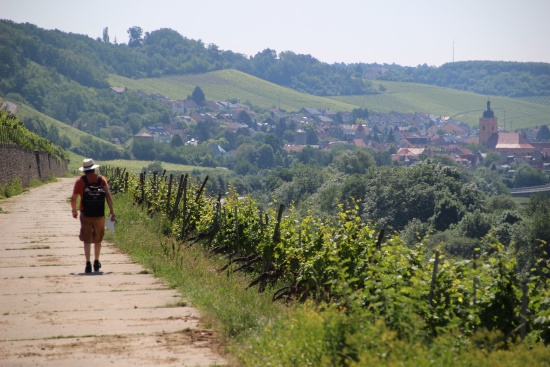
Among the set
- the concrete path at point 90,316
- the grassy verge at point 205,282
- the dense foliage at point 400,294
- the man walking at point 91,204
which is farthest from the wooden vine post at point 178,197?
the man walking at point 91,204

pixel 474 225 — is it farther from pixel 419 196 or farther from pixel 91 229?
pixel 91 229

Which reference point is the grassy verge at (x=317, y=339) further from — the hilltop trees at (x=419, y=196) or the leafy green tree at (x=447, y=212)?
the leafy green tree at (x=447, y=212)

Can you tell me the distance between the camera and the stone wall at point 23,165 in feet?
93.4

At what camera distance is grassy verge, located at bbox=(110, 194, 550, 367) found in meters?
5.86

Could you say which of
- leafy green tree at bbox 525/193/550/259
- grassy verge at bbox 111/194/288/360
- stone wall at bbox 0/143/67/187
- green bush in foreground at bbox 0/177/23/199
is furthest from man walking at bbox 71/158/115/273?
leafy green tree at bbox 525/193/550/259

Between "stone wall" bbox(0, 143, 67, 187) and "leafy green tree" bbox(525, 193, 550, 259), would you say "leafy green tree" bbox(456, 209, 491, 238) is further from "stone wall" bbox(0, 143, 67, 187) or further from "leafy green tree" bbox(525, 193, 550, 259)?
"stone wall" bbox(0, 143, 67, 187)

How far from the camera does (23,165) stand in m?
35.1

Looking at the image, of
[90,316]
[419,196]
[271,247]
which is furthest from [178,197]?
[419,196]

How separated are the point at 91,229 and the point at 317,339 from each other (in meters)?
6.17

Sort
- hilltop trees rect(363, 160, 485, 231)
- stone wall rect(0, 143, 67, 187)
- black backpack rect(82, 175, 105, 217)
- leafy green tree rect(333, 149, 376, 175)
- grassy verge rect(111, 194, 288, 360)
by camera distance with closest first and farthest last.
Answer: grassy verge rect(111, 194, 288, 360)
black backpack rect(82, 175, 105, 217)
stone wall rect(0, 143, 67, 187)
hilltop trees rect(363, 160, 485, 231)
leafy green tree rect(333, 149, 376, 175)

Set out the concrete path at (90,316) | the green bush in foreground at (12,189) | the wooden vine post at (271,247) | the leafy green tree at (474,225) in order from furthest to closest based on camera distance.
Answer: the leafy green tree at (474,225) → the green bush in foreground at (12,189) → the wooden vine post at (271,247) → the concrete path at (90,316)

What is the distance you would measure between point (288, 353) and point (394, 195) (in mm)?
102384

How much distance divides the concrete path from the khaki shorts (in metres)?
0.44

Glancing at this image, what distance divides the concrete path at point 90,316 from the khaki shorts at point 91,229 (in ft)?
1.45
